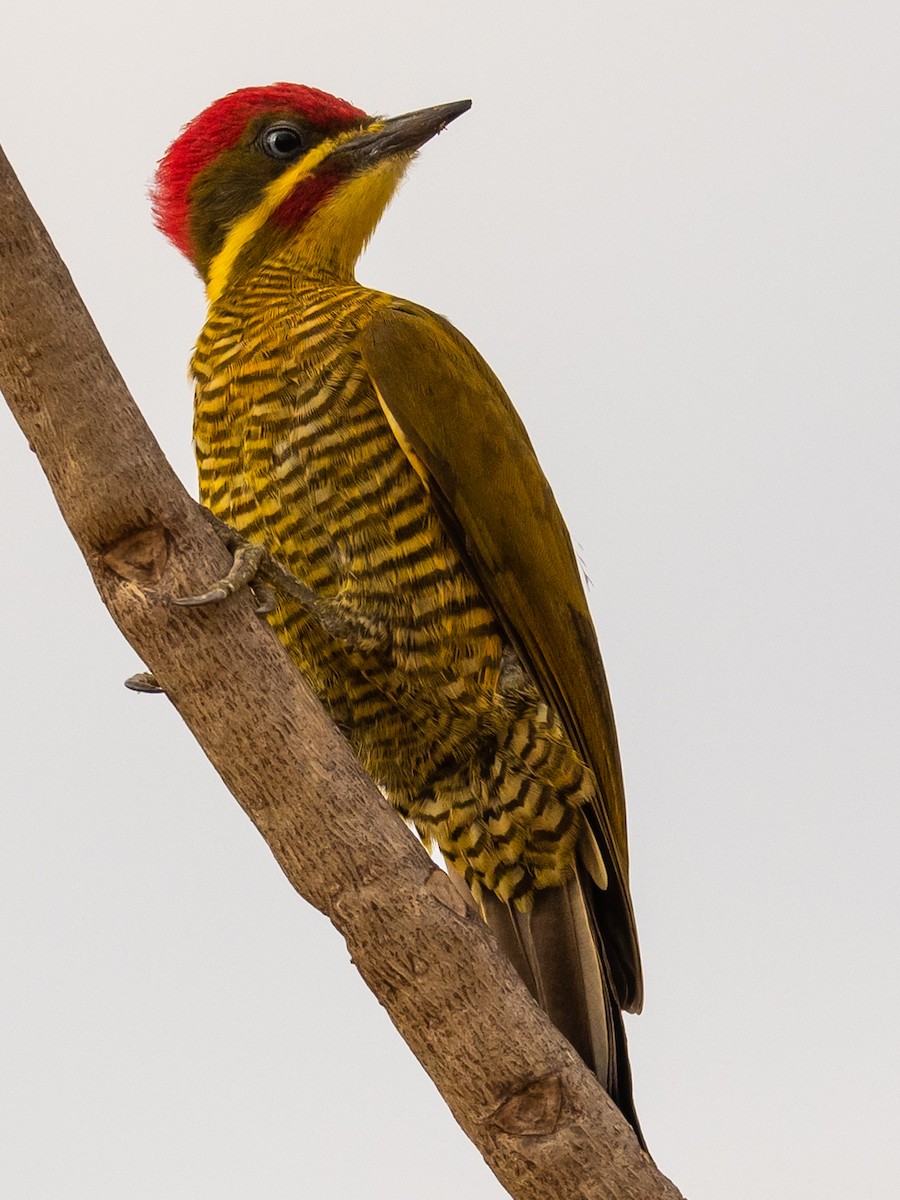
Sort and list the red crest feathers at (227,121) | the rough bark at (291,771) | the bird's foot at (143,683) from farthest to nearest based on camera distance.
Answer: the red crest feathers at (227,121), the bird's foot at (143,683), the rough bark at (291,771)

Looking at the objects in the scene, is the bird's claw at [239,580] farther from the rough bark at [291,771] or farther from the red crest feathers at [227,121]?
the red crest feathers at [227,121]

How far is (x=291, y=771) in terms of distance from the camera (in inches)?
101

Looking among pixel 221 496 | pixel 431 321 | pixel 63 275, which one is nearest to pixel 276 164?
pixel 431 321

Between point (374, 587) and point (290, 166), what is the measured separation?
41.2 inches

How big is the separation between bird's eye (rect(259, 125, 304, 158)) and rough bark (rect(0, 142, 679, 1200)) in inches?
42.2

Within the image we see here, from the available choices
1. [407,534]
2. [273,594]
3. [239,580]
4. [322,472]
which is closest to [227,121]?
[322,472]

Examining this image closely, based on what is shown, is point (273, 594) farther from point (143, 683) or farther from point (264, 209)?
point (264, 209)

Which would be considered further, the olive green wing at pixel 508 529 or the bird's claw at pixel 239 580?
the olive green wing at pixel 508 529

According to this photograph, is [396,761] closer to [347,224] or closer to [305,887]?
[305,887]

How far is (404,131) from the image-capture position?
11.0ft

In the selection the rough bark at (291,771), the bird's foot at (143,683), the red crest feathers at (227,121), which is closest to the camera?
the rough bark at (291,771)

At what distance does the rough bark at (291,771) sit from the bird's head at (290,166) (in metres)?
1.03

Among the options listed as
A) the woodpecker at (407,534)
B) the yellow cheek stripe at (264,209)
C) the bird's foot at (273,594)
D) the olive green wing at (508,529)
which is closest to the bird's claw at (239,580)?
the bird's foot at (273,594)

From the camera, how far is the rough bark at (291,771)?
2.40 metres
